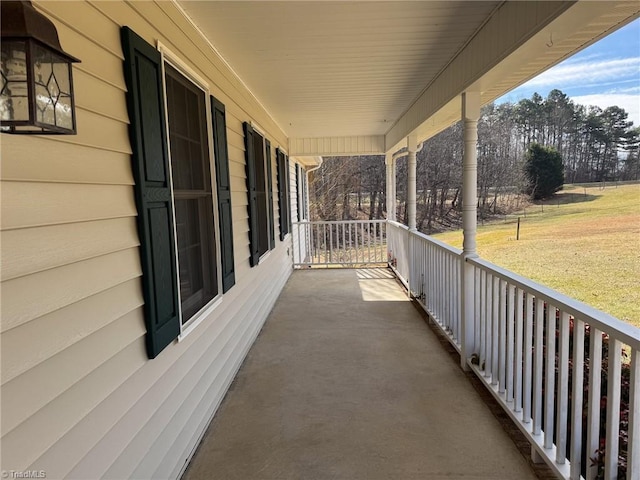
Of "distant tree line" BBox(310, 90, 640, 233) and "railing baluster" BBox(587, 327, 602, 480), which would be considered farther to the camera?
"distant tree line" BBox(310, 90, 640, 233)

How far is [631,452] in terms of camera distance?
1444 millimetres

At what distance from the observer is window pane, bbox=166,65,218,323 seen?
2.46 meters

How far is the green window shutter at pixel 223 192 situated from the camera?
294 cm

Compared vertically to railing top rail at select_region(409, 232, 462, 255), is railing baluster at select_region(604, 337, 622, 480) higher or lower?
lower

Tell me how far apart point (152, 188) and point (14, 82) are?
90 cm

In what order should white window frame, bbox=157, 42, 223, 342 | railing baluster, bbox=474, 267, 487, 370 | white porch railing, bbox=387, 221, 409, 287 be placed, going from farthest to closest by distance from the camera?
1. white porch railing, bbox=387, 221, 409, 287
2. railing baluster, bbox=474, 267, 487, 370
3. white window frame, bbox=157, 42, 223, 342

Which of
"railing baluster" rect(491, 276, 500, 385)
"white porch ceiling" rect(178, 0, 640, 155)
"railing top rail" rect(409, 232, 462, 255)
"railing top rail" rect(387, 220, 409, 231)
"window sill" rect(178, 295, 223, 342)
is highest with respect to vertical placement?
"white porch ceiling" rect(178, 0, 640, 155)

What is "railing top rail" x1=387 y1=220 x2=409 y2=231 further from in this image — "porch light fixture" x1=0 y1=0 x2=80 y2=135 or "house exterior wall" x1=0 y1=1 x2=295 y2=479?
"porch light fixture" x1=0 y1=0 x2=80 y2=135

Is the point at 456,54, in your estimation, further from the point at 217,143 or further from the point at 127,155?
the point at 127,155

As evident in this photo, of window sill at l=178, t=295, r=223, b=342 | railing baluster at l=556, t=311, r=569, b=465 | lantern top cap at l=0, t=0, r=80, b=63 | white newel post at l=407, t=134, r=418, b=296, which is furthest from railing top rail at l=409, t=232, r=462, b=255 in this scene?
lantern top cap at l=0, t=0, r=80, b=63

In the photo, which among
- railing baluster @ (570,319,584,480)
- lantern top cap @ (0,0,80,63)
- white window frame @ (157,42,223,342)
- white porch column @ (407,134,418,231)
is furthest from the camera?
white porch column @ (407,134,418,231)

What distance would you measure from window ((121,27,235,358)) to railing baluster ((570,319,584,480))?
6.21ft

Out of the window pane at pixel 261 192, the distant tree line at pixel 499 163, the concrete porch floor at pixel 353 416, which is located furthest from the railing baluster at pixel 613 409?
the distant tree line at pixel 499 163

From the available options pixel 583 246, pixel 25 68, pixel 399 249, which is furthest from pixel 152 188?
pixel 583 246
